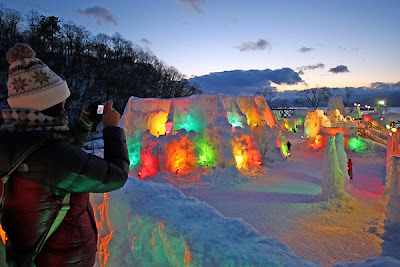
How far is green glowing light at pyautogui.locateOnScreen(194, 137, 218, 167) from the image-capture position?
16.7 meters

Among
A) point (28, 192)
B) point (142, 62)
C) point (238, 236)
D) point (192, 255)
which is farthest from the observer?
point (142, 62)

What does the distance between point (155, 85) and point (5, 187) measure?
1737 inches

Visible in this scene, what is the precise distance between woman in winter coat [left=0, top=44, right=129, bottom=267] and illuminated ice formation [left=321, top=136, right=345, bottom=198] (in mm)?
12012

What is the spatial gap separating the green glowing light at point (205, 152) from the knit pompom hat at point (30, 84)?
1510 centimetres

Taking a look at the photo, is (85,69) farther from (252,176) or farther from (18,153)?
(18,153)

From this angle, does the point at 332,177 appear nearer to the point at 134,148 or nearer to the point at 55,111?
the point at 55,111

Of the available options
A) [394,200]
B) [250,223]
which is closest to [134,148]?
[250,223]

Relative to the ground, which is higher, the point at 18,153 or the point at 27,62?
the point at 27,62

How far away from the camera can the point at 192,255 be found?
2578 mm

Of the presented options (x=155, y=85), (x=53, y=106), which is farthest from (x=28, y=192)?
(x=155, y=85)

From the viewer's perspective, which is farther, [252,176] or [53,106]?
[252,176]

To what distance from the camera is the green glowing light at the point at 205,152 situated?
16.7m

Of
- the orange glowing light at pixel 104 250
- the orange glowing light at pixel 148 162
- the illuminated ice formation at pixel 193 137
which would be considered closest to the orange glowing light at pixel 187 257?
the orange glowing light at pixel 104 250

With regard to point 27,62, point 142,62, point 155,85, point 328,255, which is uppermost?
point 142,62
